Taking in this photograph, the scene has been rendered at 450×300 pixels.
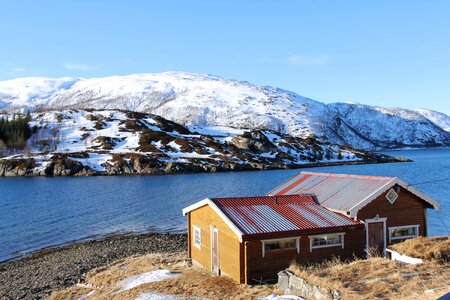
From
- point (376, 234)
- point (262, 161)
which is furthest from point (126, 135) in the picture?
point (376, 234)

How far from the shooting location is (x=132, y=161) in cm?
11931

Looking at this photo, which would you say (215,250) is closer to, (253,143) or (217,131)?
(253,143)

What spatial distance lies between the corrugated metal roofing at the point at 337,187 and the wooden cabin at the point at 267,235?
827mm

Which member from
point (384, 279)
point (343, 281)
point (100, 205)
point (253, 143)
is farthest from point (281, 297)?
point (253, 143)

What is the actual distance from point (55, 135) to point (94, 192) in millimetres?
79226

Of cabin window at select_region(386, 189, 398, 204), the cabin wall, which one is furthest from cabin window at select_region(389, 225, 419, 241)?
the cabin wall

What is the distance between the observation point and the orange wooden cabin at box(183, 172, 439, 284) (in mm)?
20641

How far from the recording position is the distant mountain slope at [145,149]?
117 metres

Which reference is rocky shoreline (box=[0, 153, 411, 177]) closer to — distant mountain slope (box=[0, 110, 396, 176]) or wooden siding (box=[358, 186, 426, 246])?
distant mountain slope (box=[0, 110, 396, 176])

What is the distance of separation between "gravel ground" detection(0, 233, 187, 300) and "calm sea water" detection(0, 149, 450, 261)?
3158mm

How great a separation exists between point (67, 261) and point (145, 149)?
98975 mm

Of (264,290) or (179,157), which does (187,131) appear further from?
(264,290)

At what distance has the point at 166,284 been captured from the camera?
2028 centimetres

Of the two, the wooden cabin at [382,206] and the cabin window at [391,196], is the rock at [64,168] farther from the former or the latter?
the cabin window at [391,196]
